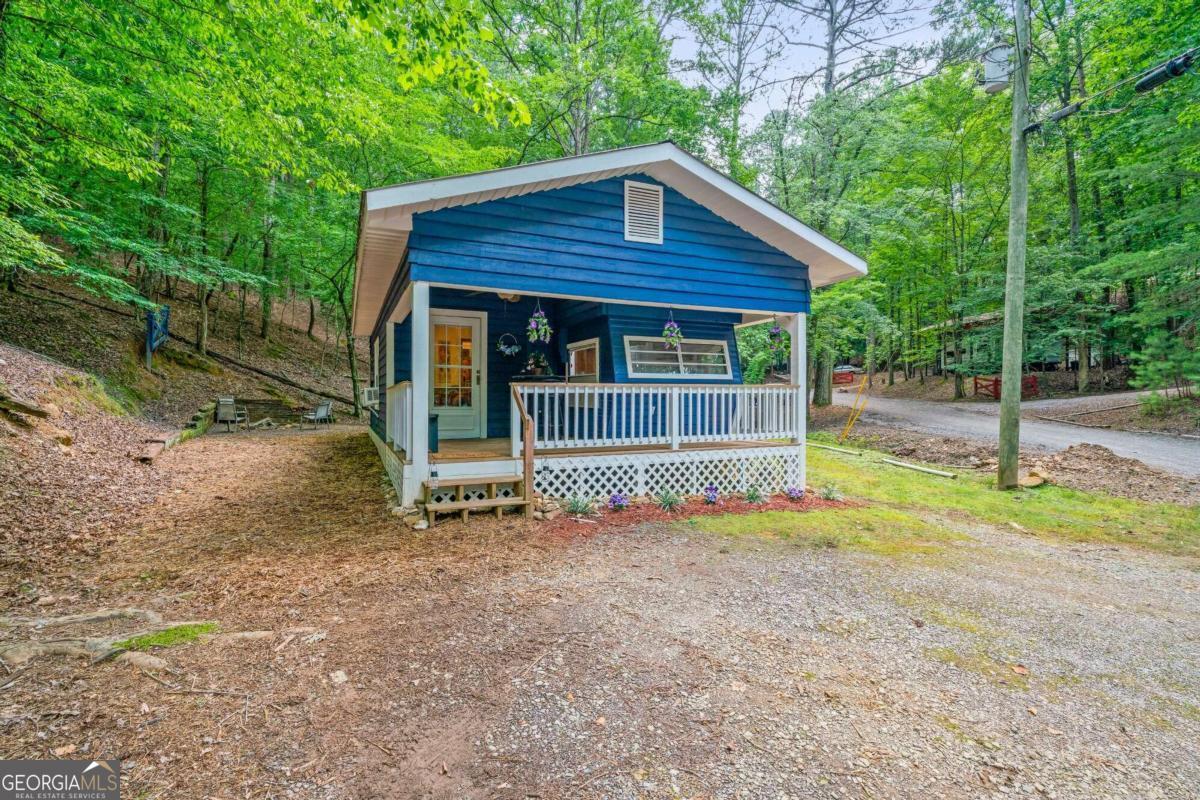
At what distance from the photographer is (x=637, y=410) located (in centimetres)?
835

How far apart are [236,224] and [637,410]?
645 inches

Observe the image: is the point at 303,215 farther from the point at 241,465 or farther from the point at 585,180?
the point at 585,180

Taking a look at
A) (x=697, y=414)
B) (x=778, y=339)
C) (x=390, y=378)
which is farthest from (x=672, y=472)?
→ (x=390, y=378)

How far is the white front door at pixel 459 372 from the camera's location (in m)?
8.52

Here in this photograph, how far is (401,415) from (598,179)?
412cm

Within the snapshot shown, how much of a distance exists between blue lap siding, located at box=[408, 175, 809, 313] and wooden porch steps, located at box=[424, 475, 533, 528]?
7.65 ft

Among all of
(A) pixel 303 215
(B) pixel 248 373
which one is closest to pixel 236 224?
(A) pixel 303 215

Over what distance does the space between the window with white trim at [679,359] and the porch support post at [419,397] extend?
3.46 meters

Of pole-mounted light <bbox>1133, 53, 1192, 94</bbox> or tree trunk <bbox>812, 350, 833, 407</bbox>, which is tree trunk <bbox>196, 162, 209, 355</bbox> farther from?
tree trunk <bbox>812, 350, 833, 407</bbox>

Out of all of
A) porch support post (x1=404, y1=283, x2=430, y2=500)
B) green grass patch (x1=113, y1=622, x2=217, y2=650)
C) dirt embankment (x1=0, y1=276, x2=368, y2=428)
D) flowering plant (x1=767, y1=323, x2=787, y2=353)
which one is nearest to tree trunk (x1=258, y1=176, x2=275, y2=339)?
dirt embankment (x1=0, y1=276, x2=368, y2=428)

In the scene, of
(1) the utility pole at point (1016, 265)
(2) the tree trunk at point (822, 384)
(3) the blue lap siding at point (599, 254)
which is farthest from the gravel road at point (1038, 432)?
(3) the blue lap siding at point (599, 254)

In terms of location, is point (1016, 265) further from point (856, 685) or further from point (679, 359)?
point (856, 685)

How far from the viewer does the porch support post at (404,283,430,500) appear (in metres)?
5.62

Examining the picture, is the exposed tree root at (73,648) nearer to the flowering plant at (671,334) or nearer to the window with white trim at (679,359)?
the window with white trim at (679,359)
